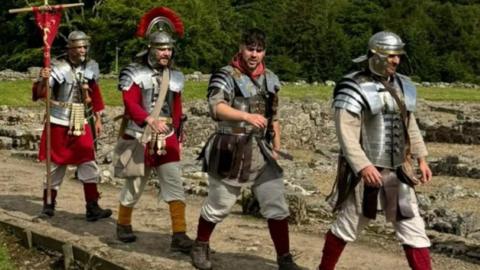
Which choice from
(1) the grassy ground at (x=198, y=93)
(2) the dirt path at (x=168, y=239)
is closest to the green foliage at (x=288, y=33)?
(1) the grassy ground at (x=198, y=93)

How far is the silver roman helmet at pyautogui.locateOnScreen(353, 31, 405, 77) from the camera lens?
5039mm

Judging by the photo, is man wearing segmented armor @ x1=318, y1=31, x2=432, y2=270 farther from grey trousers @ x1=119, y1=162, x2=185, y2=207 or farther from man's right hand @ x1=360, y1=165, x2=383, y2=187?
grey trousers @ x1=119, y1=162, x2=185, y2=207

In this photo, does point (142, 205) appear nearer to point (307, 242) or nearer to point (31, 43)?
point (307, 242)

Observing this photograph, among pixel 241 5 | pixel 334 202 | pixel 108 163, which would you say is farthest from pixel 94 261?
pixel 241 5

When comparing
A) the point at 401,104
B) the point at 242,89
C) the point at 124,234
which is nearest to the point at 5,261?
the point at 124,234

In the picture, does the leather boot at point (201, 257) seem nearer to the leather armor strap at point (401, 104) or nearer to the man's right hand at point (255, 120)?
the man's right hand at point (255, 120)

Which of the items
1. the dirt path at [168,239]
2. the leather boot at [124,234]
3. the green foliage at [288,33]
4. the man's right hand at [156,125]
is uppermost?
the green foliage at [288,33]

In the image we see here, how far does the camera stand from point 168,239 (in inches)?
283

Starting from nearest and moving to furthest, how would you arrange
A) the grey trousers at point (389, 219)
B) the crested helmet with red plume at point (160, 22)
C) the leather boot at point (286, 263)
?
the grey trousers at point (389, 219) → the leather boot at point (286, 263) → the crested helmet with red plume at point (160, 22)

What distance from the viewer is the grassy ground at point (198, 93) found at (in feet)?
69.6

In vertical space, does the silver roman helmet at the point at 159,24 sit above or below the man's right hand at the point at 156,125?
above

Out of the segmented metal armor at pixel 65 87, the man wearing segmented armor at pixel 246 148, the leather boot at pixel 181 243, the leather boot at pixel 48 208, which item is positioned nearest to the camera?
the man wearing segmented armor at pixel 246 148

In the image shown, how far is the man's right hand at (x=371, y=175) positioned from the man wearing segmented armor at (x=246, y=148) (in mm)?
952

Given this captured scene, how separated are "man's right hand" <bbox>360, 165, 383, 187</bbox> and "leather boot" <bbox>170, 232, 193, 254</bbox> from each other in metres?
2.05
